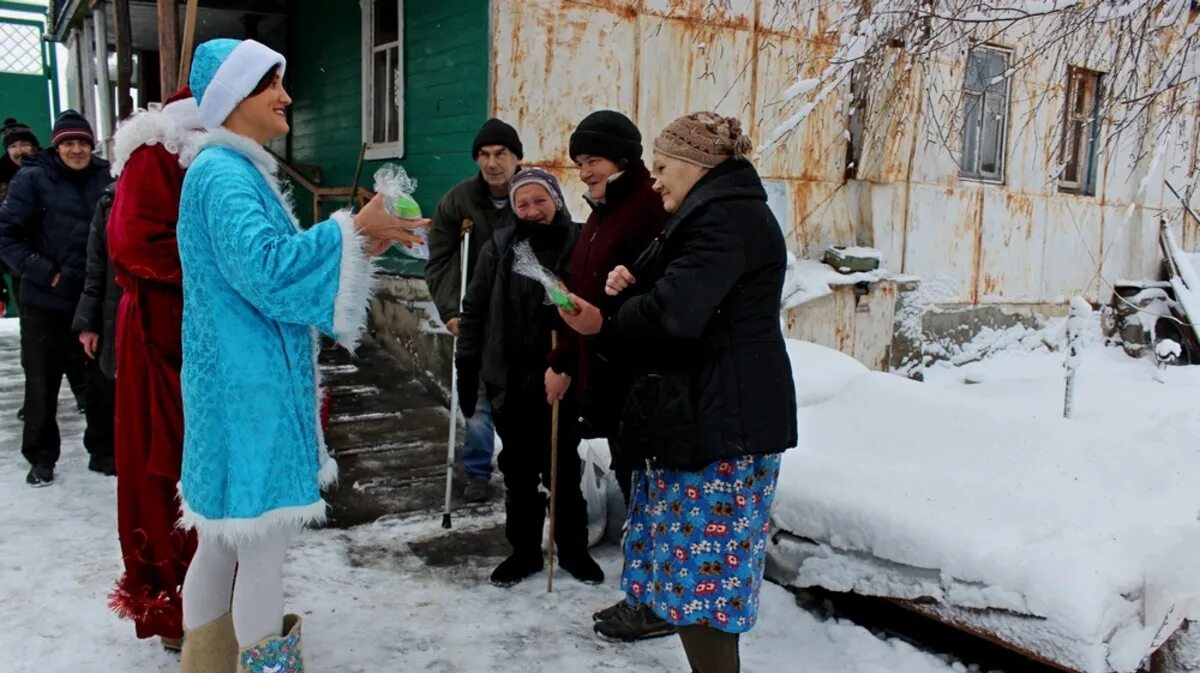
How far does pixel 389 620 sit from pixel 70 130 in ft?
10.7

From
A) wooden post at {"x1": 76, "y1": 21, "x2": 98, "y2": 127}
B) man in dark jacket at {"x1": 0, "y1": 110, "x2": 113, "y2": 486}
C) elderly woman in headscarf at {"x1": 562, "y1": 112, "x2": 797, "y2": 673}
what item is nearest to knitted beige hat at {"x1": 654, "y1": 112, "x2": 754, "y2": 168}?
elderly woman in headscarf at {"x1": 562, "y1": 112, "x2": 797, "y2": 673}

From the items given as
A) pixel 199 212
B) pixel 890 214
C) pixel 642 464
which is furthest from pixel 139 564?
pixel 890 214

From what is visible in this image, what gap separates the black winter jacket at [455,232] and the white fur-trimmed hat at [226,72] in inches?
89.7

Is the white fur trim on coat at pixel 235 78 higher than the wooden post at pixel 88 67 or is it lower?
lower

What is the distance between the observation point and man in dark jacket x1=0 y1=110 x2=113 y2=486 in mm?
4531

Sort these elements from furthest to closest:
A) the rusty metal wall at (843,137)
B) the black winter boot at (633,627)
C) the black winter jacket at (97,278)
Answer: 1. the rusty metal wall at (843,137)
2. the black winter jacket at (97,278)
3. the black winter boot at (633,627)

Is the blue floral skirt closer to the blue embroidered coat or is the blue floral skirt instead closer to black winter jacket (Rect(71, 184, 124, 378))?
the blue embroidered coat

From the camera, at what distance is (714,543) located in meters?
2.24

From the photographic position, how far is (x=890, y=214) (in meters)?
8.37

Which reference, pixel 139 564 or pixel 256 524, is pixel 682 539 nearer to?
pixel 256 524

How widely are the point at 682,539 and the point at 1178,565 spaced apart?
64.1 inches

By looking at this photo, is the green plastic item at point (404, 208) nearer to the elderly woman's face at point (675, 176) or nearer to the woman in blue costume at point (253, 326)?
the woman in blue costume at point (253, 326)

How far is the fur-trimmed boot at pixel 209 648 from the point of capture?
2.18m

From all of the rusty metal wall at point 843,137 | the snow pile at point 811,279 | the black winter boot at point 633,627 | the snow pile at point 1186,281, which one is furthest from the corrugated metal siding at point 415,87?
the snow pile at point 1186,281
